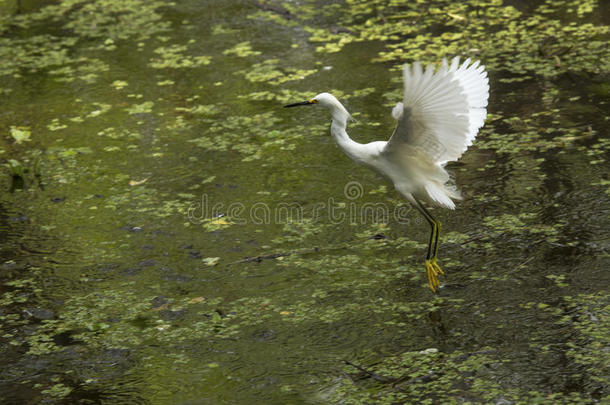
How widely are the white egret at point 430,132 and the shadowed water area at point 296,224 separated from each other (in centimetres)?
39

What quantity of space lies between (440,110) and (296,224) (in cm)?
150

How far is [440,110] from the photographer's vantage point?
365 centimetres

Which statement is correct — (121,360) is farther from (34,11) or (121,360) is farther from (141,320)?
(34,11)

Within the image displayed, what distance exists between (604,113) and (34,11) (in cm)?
703

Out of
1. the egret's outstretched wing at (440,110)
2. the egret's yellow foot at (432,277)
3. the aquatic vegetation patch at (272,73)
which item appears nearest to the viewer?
the egret's outstretched wing at (440,110)

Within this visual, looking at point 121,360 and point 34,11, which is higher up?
point 34,11

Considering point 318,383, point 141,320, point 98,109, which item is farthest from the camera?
point 98,109

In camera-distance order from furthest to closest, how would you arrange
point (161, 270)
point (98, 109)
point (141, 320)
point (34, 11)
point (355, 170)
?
point (34, 11)
point (98, 109)
point (355, 170)
point (161, 270)
point (141, 320)

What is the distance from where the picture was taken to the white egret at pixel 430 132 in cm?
357

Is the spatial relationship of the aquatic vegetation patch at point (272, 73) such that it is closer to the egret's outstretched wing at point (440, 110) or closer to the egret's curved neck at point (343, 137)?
the egret's curved neck at point (343, 137)

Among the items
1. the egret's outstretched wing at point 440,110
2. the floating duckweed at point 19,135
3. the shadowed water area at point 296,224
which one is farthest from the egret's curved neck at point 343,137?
the floating duckweed at point 19,135

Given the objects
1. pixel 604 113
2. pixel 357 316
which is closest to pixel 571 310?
pixel 357 316

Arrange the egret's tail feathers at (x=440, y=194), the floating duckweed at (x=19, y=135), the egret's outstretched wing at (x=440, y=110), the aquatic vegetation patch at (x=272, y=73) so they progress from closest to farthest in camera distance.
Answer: the egret's outstretched wing at (x=440, y=110)
the egret's tail feathers at (x=440, y=194)
the floating duckweed at (x=19, y=135)
the aquatic vegetation patch at (x=272, y=73)

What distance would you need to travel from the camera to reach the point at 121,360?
3809mm
